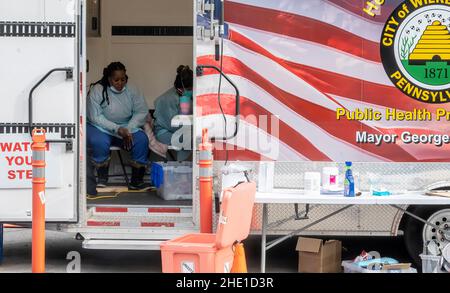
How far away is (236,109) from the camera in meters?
7.55

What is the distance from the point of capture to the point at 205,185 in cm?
703

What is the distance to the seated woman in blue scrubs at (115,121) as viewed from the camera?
29.3 ft

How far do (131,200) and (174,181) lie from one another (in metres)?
0.45

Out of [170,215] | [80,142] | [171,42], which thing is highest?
[171,42]

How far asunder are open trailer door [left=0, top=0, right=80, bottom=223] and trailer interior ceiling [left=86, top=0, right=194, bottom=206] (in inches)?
105

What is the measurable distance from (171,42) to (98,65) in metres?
0.90

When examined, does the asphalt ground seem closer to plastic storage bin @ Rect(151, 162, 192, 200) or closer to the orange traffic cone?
plastic storage bin @ Rect(151, 162, 192, 200)

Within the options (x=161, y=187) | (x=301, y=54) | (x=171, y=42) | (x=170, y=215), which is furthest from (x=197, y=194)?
(x=171, y=42)

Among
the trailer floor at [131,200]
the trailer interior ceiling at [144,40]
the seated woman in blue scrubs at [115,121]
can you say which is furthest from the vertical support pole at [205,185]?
the trailer interior ceiling at [144,40]

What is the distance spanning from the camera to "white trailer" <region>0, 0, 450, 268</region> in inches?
293

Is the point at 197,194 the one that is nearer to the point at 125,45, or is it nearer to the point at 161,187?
the point at 161,187

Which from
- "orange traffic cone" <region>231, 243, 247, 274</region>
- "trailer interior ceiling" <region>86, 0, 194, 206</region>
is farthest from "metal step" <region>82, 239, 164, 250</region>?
"trailer interior ceiling" <region>86, 0, 194, 206</region>

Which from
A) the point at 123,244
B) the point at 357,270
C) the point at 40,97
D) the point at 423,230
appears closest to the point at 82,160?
the point at 40,97

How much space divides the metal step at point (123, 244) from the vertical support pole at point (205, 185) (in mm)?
568
